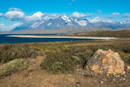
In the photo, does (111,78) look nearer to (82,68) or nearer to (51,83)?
(82,68)

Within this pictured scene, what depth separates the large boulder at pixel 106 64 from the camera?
10375 millimetres

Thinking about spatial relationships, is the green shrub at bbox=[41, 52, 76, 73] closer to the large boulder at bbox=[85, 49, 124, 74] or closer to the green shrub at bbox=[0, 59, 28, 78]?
the large boulder at bbox=[85, 49, 124, 74]

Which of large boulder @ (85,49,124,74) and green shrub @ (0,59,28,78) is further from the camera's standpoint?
large boulder @ (85,49,124,74)

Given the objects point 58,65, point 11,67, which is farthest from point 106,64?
point 11,67

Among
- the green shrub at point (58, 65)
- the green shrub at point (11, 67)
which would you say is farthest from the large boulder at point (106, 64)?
the green shrub at point (11, 67)

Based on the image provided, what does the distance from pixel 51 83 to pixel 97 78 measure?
3.20 meters

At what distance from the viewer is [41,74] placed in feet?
33.3

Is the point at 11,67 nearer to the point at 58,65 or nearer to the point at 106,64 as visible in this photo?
the point at 58,65

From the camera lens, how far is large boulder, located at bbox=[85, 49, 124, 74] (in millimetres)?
10375

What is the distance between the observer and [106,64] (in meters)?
10.5

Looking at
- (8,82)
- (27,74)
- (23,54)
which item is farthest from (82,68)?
(23,54)

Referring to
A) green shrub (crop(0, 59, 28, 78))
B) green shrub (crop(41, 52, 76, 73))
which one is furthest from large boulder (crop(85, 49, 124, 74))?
green shrub (crop(0, 59, 28, 78))

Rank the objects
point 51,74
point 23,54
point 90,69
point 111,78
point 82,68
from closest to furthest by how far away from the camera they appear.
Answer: point 111,78
point 51,74
point 90,69
point 82,68
point 23,54

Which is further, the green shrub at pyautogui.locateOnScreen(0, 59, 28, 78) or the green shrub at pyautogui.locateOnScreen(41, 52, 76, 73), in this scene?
the green shrub at pyautogui.locateOnScreen(41, 52, 76, 73)
